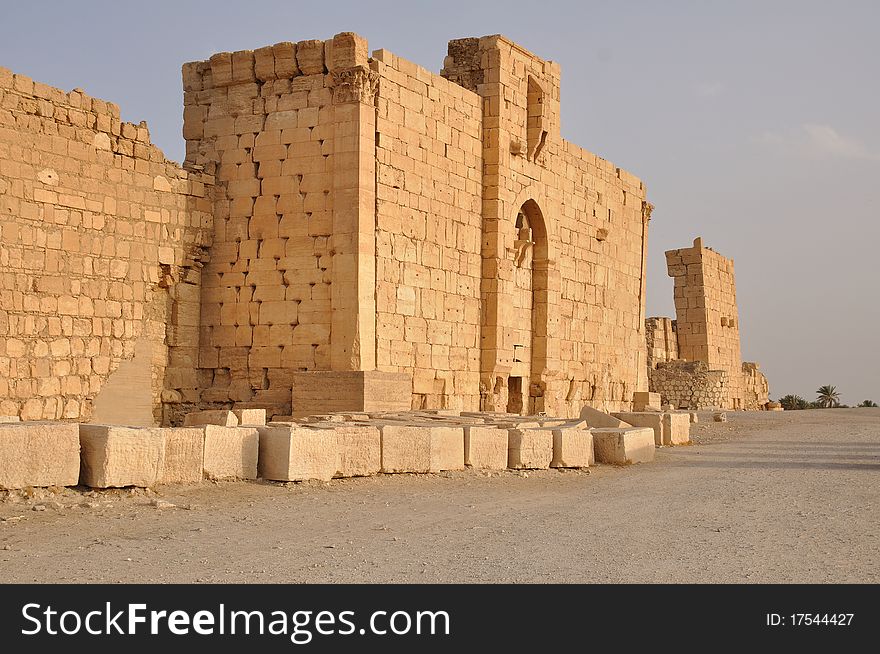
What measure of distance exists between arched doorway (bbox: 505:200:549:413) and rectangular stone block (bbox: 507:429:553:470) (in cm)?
713

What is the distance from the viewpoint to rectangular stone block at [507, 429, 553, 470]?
38.1 ft

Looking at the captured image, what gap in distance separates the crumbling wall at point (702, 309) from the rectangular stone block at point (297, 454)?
26103 millimetres

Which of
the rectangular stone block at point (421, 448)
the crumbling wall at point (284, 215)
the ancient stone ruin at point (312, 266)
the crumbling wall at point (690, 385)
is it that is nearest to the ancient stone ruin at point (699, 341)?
the crumbling wall at point (690, 385)

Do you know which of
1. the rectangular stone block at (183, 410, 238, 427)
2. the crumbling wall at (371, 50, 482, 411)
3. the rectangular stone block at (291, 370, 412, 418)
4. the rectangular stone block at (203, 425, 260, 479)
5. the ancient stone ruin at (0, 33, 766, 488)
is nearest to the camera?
the rectangular stone block at (203, 425, 260, 479)

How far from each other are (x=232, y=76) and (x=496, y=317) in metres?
5.79

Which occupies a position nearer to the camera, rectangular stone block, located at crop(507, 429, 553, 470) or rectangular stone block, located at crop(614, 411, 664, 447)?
rectangular stone block, located at crop(507, 429, 553, 470)

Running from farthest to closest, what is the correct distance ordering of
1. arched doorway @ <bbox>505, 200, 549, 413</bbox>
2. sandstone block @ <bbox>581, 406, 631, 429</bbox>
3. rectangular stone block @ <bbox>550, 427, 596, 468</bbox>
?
arched doorway @ <bbox>505, 200, 549, 413</bbox> < sandstone block @ <bbox>581, 406, 631, 429</bbox> < rectangular stone block @ <bbox>550, 427, 596, 468</bbox>

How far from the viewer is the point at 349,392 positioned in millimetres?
14641

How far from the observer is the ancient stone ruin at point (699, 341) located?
32.9m

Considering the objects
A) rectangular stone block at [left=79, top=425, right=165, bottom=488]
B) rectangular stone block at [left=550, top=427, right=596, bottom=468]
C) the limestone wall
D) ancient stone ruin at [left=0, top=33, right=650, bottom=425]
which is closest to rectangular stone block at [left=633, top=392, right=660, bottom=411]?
ancient stone ruin at [left=0, top=33, right=650, bottom=425]

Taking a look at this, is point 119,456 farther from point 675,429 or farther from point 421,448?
point 675,429

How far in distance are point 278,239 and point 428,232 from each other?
241 centimetres

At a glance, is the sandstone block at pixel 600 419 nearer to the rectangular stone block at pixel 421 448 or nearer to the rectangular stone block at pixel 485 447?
the rectangular stone block at pixel 485 447

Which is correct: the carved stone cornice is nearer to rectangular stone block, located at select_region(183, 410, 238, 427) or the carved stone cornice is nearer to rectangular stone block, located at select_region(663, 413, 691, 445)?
rectangular stone block, located at select_region(183, 410, 238, 427)
